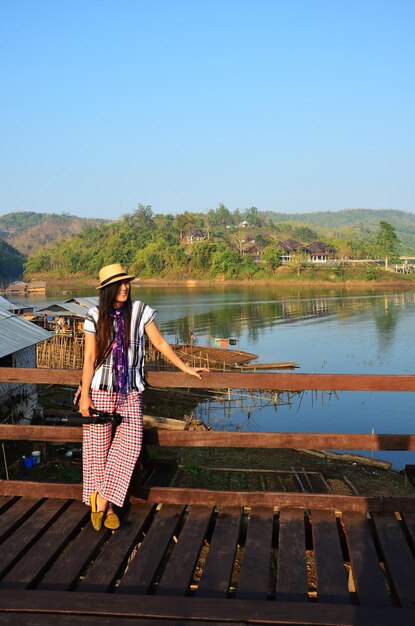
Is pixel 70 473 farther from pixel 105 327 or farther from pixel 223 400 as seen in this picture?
pixel 223 400

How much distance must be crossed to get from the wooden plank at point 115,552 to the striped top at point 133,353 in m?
0.79

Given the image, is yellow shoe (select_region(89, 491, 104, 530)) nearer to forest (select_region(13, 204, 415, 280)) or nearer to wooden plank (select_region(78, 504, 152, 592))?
wooden plank (select_region(78, 504, 152, 592))

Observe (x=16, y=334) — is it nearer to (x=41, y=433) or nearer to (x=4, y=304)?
(x=4, y=304)

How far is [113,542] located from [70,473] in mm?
9120

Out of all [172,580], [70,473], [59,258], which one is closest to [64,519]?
[172,580]

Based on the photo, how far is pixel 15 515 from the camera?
12.1 ft

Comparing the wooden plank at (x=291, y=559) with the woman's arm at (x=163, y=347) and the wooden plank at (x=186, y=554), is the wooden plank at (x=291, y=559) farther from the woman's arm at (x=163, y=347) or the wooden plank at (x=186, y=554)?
the woman's arm at (x=163, y=347)

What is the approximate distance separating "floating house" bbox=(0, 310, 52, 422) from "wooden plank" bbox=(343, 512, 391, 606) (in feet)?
32.5

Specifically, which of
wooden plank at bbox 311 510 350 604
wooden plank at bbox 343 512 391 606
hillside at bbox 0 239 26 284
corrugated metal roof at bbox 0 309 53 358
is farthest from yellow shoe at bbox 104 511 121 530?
hillside at bbox 0 239 26 284

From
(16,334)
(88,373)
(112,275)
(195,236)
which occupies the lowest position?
(16,334)

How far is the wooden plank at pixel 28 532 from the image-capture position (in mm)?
3139

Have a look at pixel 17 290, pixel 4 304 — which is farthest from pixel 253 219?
pixel 4 304

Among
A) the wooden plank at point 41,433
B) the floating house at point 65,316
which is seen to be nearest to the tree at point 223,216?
the floating house at point 65,316

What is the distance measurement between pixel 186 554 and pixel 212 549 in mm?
158
